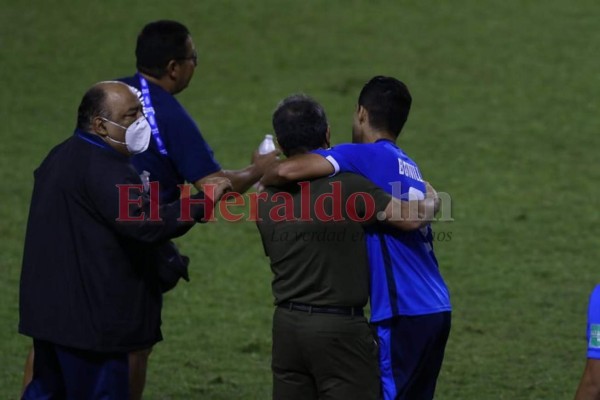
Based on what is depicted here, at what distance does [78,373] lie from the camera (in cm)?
504

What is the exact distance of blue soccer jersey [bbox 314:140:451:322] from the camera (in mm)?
5070

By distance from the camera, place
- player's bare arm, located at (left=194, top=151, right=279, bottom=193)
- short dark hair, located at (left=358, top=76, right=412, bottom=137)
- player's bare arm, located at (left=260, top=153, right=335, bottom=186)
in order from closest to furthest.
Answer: player's bare arm, located at (left=260, top=153, right=335, bottom=186), short dark hair, located at (left=358, top=76, right=412, bottom=137), player's bare arm, located at (left=194, top=151, right=279, bottom=193)

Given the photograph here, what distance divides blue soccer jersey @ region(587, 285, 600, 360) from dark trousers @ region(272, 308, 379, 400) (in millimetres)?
923

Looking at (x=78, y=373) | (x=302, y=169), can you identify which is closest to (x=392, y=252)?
(x=302, y=169)

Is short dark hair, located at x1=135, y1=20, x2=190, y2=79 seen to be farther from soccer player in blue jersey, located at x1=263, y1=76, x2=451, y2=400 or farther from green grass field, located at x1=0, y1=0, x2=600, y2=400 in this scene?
green grass field, located at x1=0, y1=0, x2=600, y2=400

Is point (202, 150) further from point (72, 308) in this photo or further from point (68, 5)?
point (68, 5)

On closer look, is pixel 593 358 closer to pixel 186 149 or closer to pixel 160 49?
pixel 186 149

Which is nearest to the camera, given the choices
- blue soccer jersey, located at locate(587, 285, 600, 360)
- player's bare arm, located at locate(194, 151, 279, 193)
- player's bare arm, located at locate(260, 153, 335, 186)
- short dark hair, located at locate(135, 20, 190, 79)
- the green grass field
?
blue soccer jersey, located at locate(587, 285, 600, 360)

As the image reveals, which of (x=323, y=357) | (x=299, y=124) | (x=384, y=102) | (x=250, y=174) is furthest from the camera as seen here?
(x=250, y=174)

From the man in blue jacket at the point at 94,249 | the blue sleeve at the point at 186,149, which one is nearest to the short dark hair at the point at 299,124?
the man in blue jacket at the point at 94,249

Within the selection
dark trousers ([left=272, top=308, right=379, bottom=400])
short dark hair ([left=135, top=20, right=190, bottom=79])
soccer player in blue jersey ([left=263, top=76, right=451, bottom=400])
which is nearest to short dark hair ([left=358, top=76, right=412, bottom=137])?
soccer player in blue jersey ([left=263, top=76, right=451, bottom=400])

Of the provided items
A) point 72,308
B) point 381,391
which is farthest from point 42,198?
point 381,391

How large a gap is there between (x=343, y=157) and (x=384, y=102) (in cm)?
35

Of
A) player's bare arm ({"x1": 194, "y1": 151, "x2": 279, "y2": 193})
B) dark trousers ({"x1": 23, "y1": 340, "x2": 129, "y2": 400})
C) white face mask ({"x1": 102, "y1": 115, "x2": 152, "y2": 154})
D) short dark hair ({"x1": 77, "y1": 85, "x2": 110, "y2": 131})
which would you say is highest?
short dark hair ({"x1": 77, "y1": 85, "x2": 110, "y2": 131})
